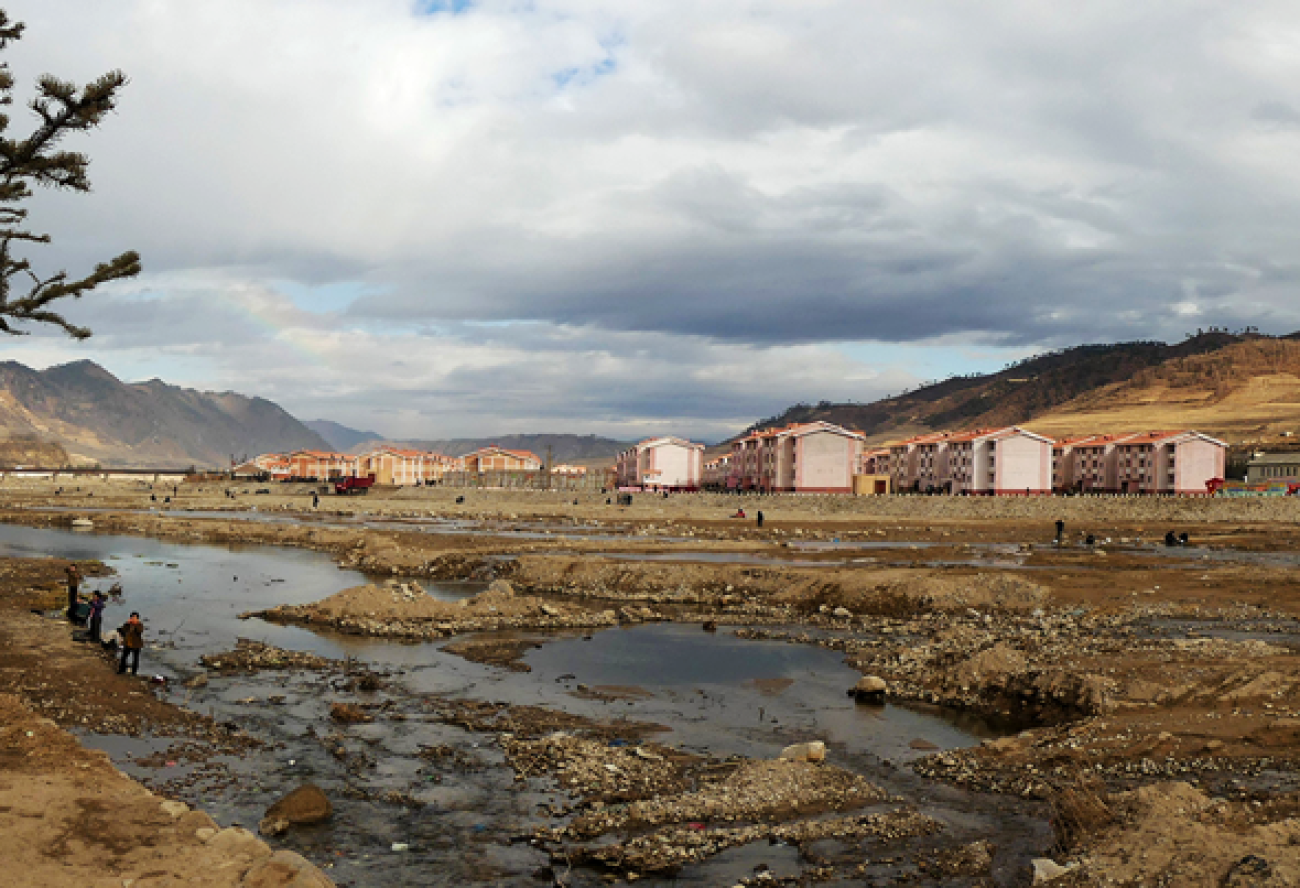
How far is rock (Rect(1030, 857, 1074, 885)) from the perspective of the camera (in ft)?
37.2

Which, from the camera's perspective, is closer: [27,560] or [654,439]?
[27,560]

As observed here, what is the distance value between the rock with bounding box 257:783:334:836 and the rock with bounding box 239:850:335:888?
3753 millimetres

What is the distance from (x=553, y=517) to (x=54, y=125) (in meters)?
74.9

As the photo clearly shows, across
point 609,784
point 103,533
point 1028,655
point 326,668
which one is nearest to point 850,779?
point 609,784

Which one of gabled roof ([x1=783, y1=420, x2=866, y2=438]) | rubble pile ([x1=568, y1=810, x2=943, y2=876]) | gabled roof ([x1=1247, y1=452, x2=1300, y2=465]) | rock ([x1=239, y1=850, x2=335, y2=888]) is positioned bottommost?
rubble pile ([x1=568, y1=810, x2=943, y2=876])

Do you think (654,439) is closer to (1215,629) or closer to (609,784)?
(1215,629)

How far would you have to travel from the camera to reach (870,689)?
22750mm

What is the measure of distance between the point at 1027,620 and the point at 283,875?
92.7 ft

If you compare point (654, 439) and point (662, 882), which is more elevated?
point (654, 439)

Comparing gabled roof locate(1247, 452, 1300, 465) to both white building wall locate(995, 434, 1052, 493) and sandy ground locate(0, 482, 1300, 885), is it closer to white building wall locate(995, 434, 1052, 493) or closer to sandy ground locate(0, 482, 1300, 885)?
white building wall locate(995, 434, 1052, 493)

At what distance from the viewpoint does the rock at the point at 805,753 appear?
54.7ft

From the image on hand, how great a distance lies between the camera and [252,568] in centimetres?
4944

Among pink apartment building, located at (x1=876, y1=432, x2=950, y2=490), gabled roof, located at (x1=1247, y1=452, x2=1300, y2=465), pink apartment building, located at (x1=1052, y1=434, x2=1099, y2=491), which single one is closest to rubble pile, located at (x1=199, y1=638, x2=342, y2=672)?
pink apartment building, located at (x1=876, y1=432, x2=950, y2=490)

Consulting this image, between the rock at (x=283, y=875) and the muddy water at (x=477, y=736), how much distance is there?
2301 millimetres
